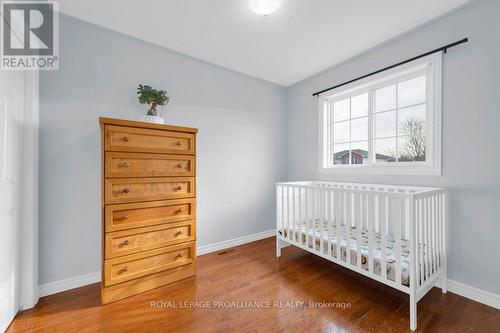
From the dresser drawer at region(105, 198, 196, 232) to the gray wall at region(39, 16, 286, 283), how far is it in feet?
1.53

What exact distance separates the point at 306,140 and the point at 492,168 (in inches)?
72.3

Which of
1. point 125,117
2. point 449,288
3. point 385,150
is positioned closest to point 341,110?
point 385,150

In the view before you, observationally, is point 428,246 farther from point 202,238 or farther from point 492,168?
point 202,238

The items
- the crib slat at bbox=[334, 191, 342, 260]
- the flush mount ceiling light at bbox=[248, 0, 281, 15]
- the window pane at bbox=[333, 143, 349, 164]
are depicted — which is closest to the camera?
the flush mount ceiling light at bbox=[248, 0, 281, 15]

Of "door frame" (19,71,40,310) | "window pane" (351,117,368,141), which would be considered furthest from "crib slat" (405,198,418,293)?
"door frame" (19,71,40,310)

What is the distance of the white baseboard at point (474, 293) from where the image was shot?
1562mm

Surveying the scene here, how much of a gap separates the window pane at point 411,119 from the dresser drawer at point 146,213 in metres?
2.21

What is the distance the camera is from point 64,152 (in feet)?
5.96

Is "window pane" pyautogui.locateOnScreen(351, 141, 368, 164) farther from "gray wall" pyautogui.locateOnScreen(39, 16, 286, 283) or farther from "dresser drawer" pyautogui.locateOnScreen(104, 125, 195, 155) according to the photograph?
"dresser drawer" pyautogui.locateOnScreen(104, 125, 195, 155)

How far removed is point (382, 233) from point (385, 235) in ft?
0.07

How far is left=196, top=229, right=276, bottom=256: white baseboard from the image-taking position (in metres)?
2.55

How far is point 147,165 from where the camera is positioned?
5.87 feet

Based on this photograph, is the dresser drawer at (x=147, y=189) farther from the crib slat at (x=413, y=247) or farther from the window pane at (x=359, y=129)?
the window pane at (x=359, y=129)
